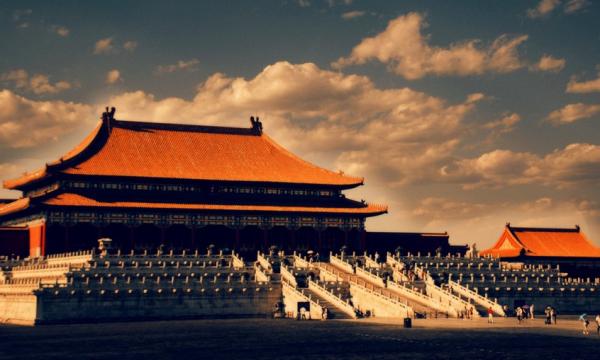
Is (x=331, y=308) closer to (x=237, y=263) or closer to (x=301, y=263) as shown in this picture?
(x=237, y=263)

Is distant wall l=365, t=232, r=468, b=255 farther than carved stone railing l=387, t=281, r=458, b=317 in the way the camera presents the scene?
Yes

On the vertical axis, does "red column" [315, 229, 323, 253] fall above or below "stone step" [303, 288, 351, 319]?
above

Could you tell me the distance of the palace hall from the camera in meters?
A: 77.9

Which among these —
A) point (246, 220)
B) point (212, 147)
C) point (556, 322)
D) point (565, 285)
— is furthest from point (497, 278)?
point (212, 147)

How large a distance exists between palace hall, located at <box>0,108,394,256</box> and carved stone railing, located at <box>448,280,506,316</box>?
20.6 metres

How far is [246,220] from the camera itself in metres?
83.2

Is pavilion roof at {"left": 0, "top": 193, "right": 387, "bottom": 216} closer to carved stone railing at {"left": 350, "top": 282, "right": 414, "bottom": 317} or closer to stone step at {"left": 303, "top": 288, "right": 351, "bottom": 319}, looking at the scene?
carved stone railing at {"left": 350, "top": 282, "right": 414, "bottom": 317}

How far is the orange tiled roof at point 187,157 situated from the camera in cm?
8306

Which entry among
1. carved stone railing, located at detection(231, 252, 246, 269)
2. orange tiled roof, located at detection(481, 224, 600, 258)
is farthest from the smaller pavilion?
Result: carved stone railing, located at detection(231, 252, 246, 269)

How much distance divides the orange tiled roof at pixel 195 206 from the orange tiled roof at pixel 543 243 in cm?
1401

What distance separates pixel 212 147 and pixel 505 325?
145 ft

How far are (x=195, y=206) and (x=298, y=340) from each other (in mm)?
39197

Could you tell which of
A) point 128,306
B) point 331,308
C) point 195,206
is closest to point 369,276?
point 331,308

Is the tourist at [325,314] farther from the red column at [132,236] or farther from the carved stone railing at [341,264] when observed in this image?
the red column at [132,236]
